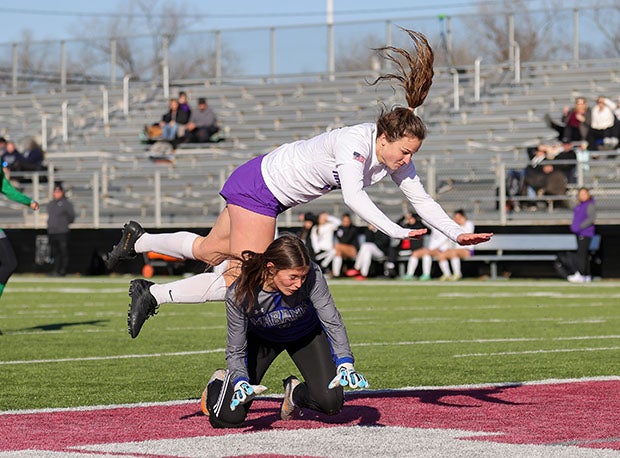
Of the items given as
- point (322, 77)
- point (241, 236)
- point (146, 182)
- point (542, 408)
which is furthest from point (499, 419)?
point (322, 77)

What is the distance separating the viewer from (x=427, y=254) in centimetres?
2547

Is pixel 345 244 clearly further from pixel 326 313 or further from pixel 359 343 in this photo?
pixel 326 313

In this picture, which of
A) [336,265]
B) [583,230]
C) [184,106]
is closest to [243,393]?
[583,230]

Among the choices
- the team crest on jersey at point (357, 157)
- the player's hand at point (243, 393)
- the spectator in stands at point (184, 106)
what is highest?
the spectator in stands at point (184, 106)

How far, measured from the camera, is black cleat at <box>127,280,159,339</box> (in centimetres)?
718

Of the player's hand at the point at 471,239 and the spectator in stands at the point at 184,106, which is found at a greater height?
the spectator in stands at the point at 184,106

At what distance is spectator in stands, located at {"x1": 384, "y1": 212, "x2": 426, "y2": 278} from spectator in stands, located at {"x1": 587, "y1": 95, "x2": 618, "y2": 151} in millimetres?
3860

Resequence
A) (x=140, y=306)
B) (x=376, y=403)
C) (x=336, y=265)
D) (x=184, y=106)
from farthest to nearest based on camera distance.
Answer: (x=184, y=106)
(x=336, y=265)
(x=376, y=403)
(x=140, y=306)

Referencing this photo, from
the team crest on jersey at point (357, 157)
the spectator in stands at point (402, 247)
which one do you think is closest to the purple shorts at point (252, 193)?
the team crest on jersey at point (357, 157)

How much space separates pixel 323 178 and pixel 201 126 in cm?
2458

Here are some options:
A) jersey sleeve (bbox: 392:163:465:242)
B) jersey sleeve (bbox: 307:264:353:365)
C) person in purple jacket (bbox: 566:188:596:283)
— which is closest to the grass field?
jersey sleeve (bbox: 392:163:465:242)

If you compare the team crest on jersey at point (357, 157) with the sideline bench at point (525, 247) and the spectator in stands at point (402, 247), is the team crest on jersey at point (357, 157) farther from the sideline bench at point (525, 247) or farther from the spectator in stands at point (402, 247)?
the spectator in stands at point (402, 247)

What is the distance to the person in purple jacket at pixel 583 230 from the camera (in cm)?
2361

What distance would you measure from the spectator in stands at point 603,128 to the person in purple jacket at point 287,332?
20195 mm
